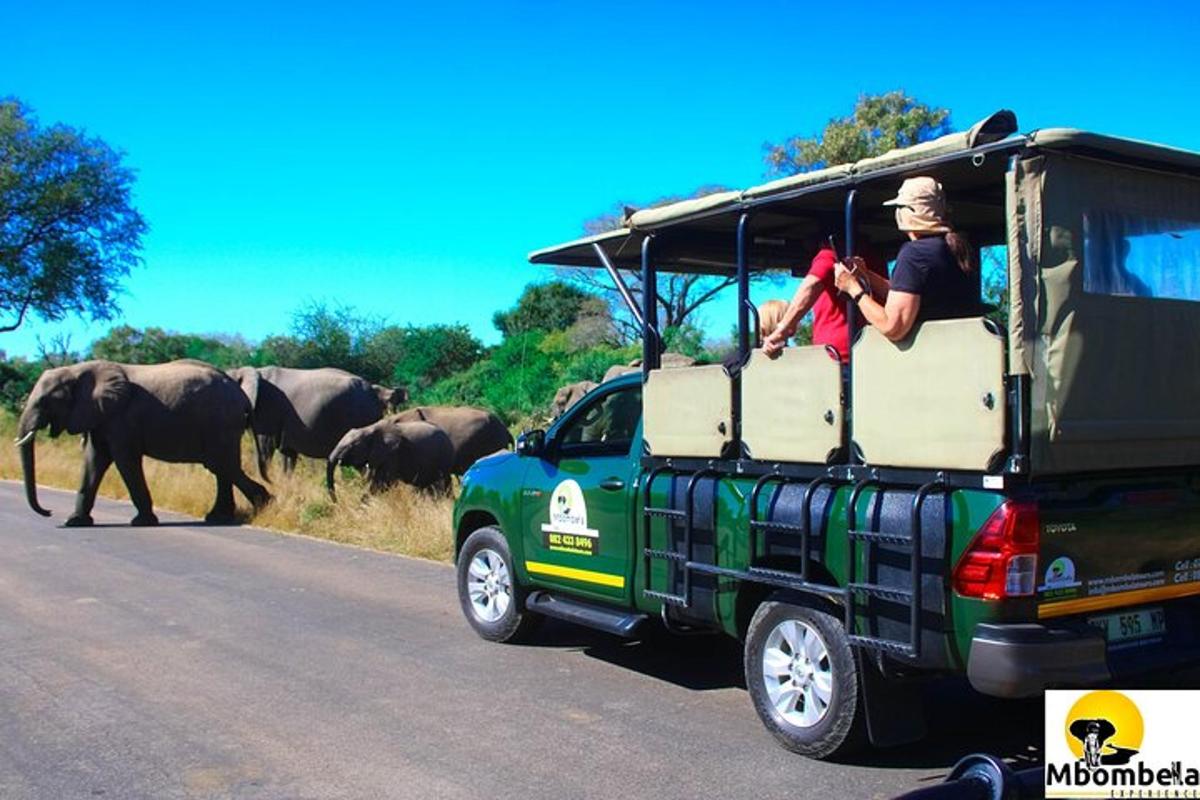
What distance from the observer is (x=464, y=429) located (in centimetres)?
1756

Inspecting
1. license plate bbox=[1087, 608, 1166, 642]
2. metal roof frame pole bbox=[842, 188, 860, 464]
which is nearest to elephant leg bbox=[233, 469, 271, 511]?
metal roof frame pole bbox=[842, 188, 860, 464]

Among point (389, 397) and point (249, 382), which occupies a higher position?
point (249, 382)

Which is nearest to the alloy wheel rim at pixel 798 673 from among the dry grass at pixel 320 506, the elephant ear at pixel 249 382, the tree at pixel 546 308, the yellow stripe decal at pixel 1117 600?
the yellow stripe decal at pixel 1117 600

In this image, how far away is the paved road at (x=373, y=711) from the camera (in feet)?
17.7

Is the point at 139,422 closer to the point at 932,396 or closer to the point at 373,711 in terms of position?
the point at 373,711

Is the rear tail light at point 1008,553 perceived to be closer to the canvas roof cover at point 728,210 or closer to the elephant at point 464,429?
the canvas roof cover at point 728,210

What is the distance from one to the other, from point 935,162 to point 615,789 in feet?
10.6

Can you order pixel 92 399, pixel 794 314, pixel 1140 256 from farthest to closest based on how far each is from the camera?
1. pixel 92 399
2. pixel 794 314
3. pixel 1140 256

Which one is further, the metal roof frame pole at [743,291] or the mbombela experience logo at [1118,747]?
the metal roof frame pole at [743,291]

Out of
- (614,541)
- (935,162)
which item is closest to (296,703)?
(614,541)

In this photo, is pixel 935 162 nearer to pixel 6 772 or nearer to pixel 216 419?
pixel 6 772

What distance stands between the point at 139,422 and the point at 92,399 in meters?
0.71

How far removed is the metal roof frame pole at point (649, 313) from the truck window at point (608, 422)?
19.7 inches

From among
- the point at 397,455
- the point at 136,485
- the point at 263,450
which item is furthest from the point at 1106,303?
the point at 263,450
